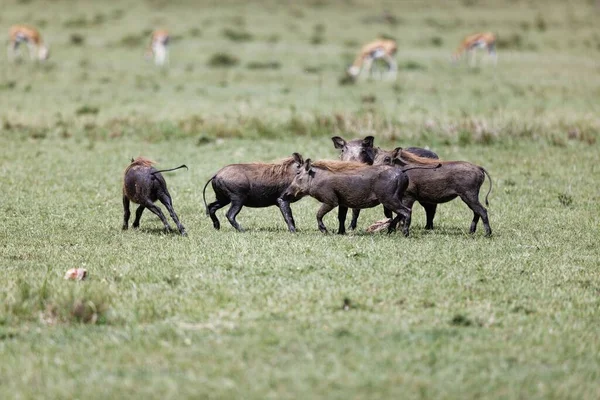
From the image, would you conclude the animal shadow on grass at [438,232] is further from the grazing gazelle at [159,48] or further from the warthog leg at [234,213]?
the grazing gazelle at [159,48]

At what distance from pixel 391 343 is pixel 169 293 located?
81.3 inches

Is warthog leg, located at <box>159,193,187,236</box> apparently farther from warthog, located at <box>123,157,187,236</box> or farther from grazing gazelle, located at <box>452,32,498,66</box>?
grazing gazelle, located at <box>452,32,498,66</box>

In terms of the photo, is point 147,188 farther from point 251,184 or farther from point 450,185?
point 450,185

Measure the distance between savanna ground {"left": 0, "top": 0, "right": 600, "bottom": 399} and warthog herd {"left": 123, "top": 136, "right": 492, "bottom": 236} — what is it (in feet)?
1.09

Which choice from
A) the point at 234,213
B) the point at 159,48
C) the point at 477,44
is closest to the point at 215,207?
the point at 234,213

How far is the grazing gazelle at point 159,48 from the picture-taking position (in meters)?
30.1

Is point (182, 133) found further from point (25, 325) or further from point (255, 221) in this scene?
point (25, 325)

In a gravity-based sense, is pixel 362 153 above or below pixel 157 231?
above

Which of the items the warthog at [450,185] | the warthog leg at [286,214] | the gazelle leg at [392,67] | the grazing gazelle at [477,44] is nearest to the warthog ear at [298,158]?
the warthog leg at [286,214]

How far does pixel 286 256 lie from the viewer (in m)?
8.86

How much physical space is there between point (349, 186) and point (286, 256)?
1.83 m

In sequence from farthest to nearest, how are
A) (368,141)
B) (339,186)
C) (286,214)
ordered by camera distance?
(368,141), (286,214), (339,186)

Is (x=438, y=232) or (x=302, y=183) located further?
(x=438, y=232)

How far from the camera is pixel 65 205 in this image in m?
12.2
